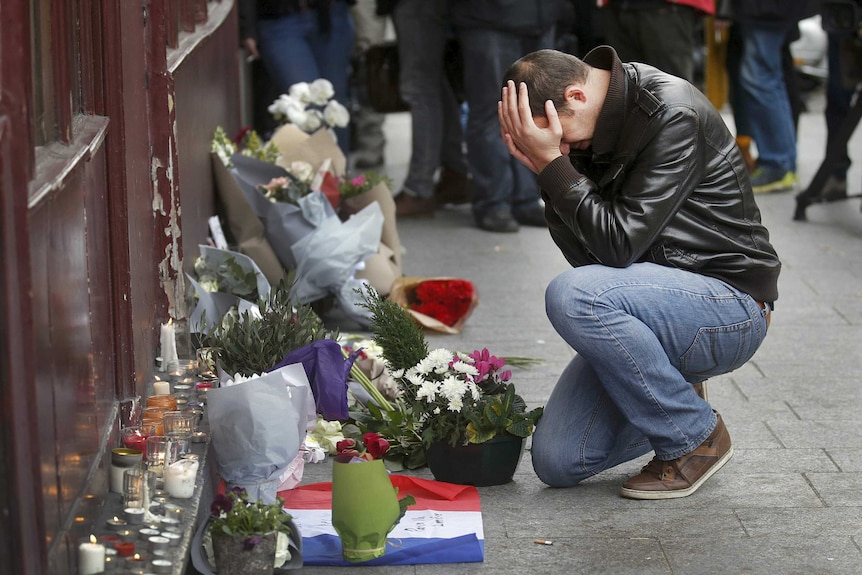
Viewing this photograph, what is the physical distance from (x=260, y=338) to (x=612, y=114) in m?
1.26

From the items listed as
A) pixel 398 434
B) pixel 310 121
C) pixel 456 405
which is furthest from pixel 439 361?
pixel 310 121

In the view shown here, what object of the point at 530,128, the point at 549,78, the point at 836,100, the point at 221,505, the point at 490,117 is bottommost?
the point at 836,100

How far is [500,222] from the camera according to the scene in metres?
7.71

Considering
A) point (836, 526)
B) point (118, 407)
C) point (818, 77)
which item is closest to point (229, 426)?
point (118, 407)

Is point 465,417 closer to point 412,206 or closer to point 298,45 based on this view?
point 298,45

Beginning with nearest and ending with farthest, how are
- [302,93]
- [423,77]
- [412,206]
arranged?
[302,93] < [423,77] < [412,206]

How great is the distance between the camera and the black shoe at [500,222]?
7711 mm

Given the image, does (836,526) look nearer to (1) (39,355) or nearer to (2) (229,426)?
(2) (229,426)

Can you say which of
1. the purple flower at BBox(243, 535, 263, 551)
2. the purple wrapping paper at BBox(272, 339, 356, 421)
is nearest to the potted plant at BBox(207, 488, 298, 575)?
the purple flower at BBox(243, 535, 263, 551)

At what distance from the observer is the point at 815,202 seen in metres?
8.17

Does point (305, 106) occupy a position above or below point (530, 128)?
below

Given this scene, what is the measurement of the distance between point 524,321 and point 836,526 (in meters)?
2.47

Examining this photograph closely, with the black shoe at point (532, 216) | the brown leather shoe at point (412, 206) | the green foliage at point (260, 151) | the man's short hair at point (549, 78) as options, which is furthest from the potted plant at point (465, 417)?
the brown leather shoe at point (412, 206)

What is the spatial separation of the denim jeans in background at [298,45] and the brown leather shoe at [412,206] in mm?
910
